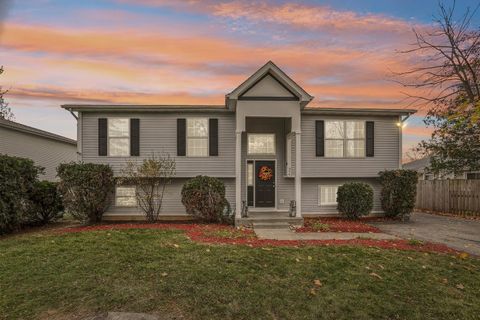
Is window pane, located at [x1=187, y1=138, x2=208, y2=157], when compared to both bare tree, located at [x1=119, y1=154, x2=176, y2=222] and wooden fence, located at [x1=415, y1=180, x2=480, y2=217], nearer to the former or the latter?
bare tree, located at [x1=119, y1=154, x2=176, y2=222]

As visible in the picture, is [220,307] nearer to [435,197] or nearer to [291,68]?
[291,68]

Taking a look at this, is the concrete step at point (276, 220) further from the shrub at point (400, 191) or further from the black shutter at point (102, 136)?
the black shutter at point (102, 136)

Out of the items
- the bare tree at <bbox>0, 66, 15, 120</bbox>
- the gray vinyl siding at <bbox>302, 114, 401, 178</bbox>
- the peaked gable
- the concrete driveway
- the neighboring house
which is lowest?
the concrete driveway

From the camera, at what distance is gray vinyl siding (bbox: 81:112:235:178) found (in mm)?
13375

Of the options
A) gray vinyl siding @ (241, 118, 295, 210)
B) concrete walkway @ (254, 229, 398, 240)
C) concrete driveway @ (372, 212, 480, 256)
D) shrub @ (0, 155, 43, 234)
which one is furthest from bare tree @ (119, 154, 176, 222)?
concrete driveway @ (372, 212, 480, 256)

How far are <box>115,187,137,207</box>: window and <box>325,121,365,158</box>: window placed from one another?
27.6 feet

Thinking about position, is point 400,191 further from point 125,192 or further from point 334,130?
point 125,192

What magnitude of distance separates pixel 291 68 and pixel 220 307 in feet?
39.7

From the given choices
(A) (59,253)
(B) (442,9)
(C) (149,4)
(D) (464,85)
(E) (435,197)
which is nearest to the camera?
(A) (59,253)

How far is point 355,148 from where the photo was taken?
47.0ft

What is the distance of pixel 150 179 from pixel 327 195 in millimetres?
7589

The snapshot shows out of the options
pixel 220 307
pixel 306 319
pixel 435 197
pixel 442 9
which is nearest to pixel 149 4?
pixel 220 307

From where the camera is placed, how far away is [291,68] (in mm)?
14781

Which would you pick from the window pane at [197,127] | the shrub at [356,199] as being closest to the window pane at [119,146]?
the window pane at [197,127]
